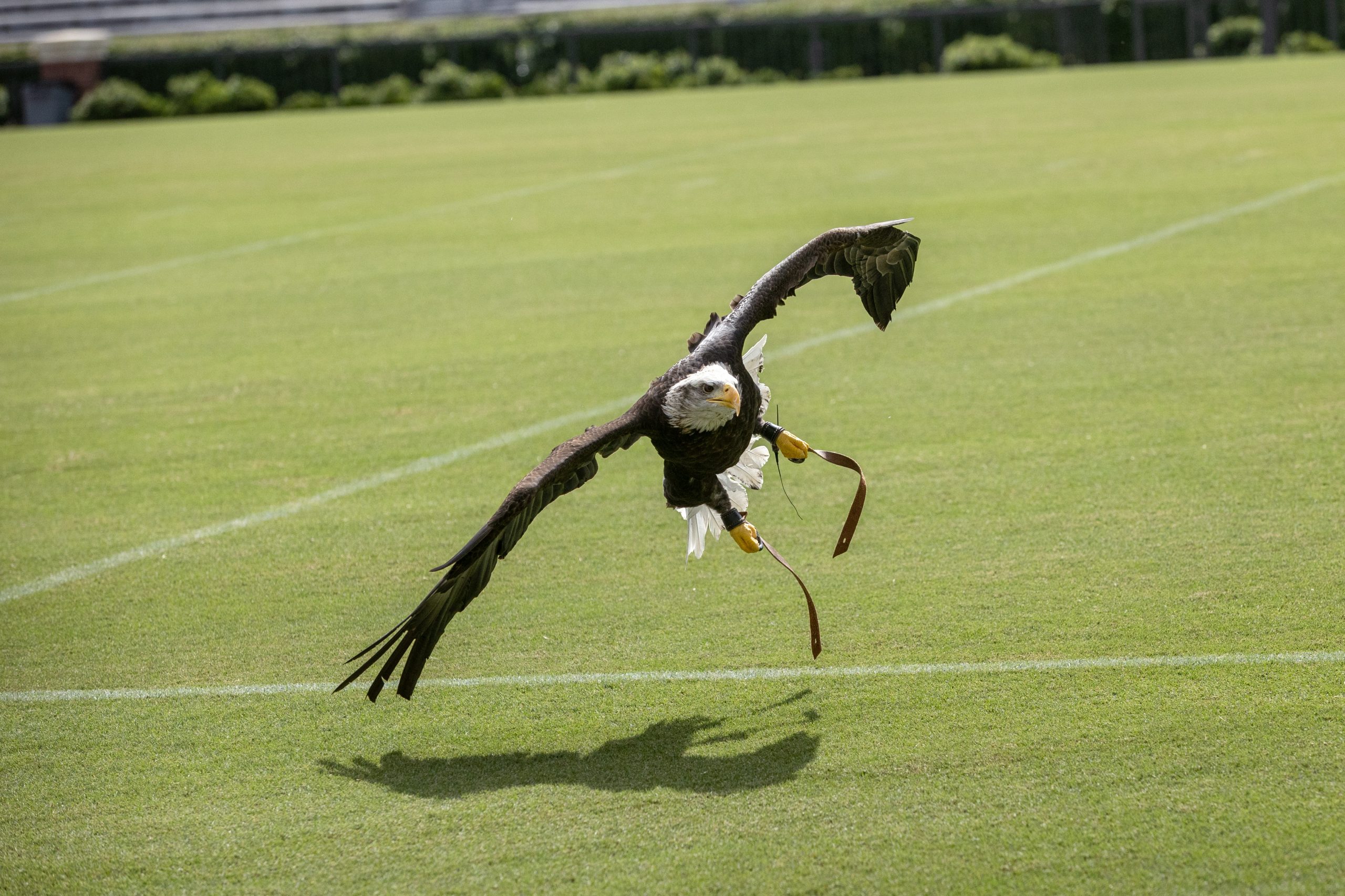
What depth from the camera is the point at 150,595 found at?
620 centimetres

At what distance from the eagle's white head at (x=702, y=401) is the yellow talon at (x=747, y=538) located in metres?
0.52

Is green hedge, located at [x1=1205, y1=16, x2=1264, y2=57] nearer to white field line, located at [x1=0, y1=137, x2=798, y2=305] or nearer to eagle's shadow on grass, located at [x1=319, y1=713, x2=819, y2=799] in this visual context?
white field line, located at [x1=0, y1=137, x2=798, y2=305]

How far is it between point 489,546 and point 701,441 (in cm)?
77

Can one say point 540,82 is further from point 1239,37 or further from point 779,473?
point 779,473

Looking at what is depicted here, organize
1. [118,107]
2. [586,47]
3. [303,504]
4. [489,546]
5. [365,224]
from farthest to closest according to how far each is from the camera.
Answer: [586,47]
[118,107]
[365,224]
[303,504]
[489,546]

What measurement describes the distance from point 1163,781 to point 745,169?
1709 cm

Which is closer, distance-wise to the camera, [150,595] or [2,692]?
[2,692]

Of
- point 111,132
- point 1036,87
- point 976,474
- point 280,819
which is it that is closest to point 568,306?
point 976,474

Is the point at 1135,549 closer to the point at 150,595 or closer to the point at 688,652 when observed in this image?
the point at 688,652

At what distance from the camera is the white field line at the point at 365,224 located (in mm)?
14789

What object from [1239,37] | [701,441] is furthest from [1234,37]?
[701,441]

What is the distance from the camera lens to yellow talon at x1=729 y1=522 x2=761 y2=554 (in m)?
4.88

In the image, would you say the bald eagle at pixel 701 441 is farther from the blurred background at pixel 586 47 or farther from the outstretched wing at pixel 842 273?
the blurred background at pixel 586 47

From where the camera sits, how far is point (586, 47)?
5578 cm
